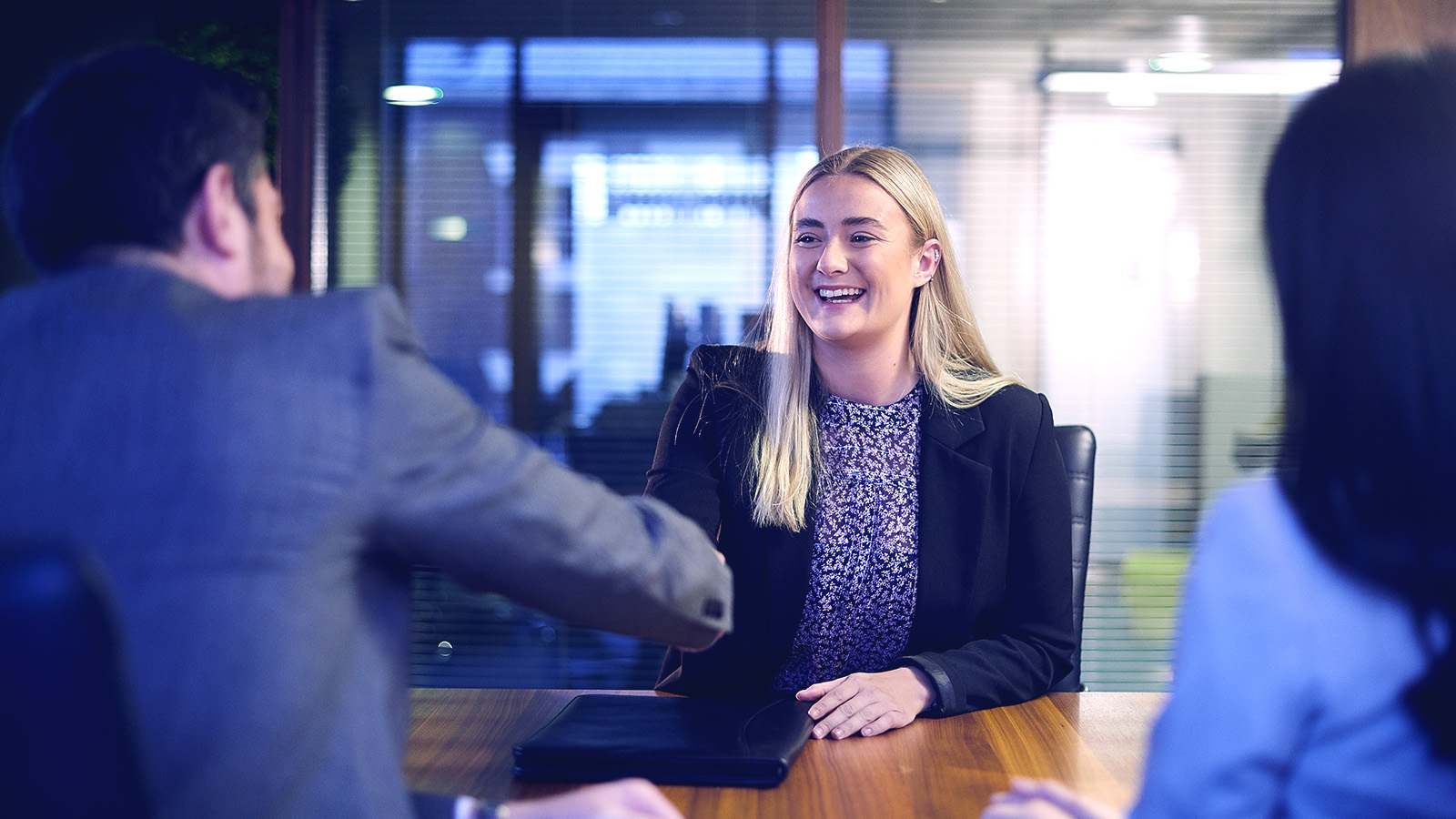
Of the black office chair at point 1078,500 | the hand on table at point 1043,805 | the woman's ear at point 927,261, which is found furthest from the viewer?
the woman's ear at point 927,261

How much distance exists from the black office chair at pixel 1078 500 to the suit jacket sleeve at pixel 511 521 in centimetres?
114

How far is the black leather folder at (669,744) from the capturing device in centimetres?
117

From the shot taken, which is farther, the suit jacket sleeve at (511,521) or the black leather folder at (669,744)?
the black leather folder at (669,744)

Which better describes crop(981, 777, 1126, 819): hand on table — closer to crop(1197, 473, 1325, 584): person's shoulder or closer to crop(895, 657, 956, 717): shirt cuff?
crop(1197, 473, 1325, 584): person's shoulder

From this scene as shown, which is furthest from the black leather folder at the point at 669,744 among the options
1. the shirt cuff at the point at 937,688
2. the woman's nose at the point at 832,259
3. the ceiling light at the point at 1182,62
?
the ceiling light at the point at 1182,62

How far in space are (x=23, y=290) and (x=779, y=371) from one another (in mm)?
1456

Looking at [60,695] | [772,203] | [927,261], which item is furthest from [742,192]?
[60,695]

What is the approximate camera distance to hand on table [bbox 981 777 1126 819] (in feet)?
2.94

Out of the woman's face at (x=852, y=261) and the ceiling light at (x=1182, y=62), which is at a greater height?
the ceiling light at (x=1182, y=62)

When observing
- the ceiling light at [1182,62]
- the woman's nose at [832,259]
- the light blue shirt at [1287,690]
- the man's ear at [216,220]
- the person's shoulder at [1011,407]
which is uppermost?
the ceiling light at [1182,62]

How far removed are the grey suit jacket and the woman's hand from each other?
2.26 feet

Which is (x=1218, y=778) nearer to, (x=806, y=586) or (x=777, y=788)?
(x=777, y=788)

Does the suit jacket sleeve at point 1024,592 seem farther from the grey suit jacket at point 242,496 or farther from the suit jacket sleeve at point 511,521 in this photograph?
the grey suit jacket at point 242,496

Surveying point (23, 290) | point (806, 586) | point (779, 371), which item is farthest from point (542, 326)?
point (23, 290)
